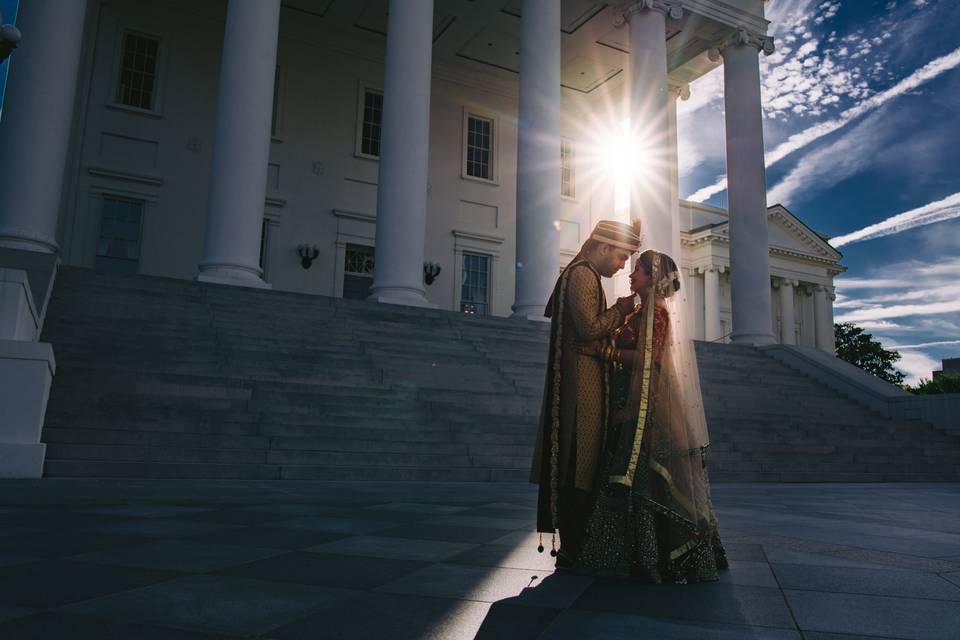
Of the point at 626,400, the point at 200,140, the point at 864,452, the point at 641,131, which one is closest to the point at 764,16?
the point at 641,131

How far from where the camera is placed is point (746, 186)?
23891mm

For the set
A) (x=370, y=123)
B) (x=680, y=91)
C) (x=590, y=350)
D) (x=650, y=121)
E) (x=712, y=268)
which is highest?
(x=680, y=91)

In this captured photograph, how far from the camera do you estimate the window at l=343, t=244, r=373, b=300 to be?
24.8m

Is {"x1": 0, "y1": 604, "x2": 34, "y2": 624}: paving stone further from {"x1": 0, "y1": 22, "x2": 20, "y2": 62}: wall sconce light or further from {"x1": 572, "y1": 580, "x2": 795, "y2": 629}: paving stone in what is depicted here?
{"x1": 0, "y1": 22, "x2": 20, "y2": 62}: wall sconce light

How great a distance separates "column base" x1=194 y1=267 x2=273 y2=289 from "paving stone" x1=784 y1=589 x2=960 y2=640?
13721 millimetres

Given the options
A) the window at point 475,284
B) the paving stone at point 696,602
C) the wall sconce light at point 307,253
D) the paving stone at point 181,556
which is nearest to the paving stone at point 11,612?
the paving stone at point 181,556

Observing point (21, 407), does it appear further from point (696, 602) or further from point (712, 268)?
point (712, 268)

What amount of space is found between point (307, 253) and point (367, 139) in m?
5.16

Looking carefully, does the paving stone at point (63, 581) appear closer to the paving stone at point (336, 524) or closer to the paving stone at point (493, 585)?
the paving stone at point (493, 585)

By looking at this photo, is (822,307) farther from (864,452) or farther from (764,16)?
(864,452)

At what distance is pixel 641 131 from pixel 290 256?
1191 centimetres

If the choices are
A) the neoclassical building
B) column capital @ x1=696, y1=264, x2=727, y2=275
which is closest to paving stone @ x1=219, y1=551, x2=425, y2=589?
the neoclassical building

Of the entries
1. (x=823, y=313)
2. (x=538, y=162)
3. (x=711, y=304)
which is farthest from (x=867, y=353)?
(x=538, y=162)

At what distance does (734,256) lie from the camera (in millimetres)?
23922
